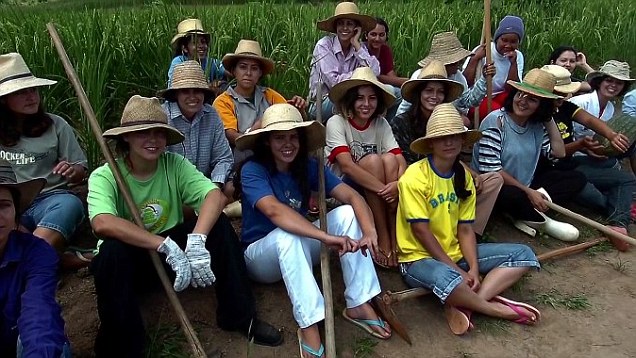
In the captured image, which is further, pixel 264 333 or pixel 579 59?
pixel 579 59

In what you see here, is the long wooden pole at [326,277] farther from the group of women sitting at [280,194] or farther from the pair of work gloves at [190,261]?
the pair of work gloves at [190,261]

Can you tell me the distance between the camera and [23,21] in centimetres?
413

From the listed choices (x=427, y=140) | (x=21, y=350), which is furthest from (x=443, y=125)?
(x=21, y=350)

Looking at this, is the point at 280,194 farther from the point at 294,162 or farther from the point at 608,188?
the point at 608,188

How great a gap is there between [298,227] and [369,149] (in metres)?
0.91

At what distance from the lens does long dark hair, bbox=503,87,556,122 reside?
132 inches

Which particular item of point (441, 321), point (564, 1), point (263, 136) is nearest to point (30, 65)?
point (263, 136)

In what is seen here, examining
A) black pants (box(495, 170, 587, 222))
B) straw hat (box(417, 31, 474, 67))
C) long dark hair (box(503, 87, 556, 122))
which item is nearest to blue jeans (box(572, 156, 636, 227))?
black pants (box(495, 170, 587, 222))

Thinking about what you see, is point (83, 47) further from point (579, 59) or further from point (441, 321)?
point (579, 59)

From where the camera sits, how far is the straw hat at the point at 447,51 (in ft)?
12.1

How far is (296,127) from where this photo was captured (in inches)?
96.3

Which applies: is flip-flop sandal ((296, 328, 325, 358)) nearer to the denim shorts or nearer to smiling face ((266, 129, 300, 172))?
smiling face ((266, 129, 300, 172))

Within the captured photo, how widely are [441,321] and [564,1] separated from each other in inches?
227

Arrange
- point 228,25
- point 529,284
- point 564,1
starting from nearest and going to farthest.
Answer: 1. point 529,284
2. point 228,25
3. point 564,1
